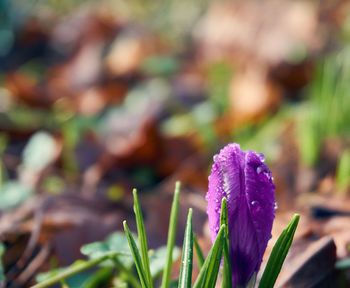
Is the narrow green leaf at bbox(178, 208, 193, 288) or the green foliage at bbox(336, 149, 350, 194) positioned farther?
the green foliage at bbox(336, 149, 350, 194)

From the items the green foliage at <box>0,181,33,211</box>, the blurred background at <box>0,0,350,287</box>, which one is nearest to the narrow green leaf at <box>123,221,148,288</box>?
the blurred background at <box>0,0,350,287</box>

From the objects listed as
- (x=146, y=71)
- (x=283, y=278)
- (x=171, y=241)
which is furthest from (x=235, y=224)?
(x=146, y=71)

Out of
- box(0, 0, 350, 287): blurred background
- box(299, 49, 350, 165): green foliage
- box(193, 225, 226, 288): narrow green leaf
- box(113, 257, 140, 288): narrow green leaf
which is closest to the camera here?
box(193, 225, 226, 288): narrow green leaf

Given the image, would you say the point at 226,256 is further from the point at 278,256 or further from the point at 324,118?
the point at 324,118

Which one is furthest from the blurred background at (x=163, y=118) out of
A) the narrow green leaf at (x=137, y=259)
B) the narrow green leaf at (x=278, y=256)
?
the narrow green leaf at (x=137, y=259)

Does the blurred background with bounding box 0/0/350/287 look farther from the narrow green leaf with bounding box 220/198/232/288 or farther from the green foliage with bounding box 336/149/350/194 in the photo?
the narrow green leaf with bounding box 220/198/232/288

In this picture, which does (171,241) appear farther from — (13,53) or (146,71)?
(13,53)
